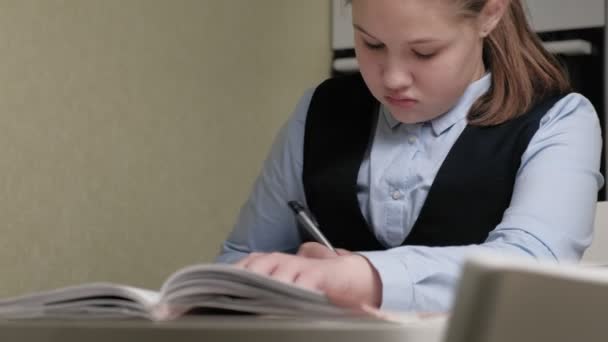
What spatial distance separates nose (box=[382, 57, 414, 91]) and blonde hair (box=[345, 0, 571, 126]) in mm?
133

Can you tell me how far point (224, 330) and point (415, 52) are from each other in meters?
0.69

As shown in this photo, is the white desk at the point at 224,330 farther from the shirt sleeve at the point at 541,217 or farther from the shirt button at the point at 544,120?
the shirt button at the point at 544,120

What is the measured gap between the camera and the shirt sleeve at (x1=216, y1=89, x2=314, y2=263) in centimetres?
137

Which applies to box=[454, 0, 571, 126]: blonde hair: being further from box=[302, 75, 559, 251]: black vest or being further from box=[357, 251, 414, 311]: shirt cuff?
box=[357, 251, 414, 311]: shirt cuff

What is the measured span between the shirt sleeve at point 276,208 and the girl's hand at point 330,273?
560 mm

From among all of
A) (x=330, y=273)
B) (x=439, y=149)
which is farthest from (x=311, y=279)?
(x=439, y=149)

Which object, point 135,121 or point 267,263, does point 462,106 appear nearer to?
point 267,263

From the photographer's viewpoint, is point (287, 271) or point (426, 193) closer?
point (287, 271)

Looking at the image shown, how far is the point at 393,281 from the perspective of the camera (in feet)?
2.69

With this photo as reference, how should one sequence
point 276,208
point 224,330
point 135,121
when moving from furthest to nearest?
1. point 135,121
2. point 276,208
3. point 224,330

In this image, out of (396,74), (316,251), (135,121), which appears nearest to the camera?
(316,251)

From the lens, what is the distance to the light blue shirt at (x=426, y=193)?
2.89ft

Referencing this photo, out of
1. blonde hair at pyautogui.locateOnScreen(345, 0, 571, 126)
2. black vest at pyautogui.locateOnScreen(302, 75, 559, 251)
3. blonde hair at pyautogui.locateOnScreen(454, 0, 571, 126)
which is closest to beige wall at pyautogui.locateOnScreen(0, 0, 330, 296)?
black vest at pyautogui.locateOnScreen(302, 75, 559, 251)

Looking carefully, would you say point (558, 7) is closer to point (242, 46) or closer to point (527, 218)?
point (242, 46)
